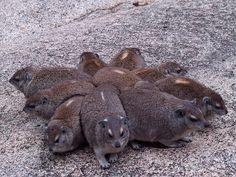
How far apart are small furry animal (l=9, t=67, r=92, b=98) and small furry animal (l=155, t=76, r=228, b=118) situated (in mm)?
834

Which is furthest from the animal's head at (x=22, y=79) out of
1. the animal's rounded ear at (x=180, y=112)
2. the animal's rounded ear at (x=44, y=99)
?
the animal's rounded ear at (x=180, y=112)

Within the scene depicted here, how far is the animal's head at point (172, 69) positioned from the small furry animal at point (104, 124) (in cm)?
96

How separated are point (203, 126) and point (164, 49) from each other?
7.89 ft

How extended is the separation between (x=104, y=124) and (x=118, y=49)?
2602mm

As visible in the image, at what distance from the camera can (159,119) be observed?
16.4 ft

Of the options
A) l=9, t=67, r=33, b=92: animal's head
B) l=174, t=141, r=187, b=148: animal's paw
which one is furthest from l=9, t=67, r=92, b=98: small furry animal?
l=174, t=141, r=187, b=148: animal's paw

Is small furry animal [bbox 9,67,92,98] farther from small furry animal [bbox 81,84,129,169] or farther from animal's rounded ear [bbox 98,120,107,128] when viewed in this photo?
animal's rounded ear [bbox 98,120,107,128]

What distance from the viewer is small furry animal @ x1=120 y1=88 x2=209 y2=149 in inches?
195

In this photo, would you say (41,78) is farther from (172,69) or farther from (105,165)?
(105,165)

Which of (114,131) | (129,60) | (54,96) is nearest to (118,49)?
(129,60)

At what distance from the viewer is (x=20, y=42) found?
805cm

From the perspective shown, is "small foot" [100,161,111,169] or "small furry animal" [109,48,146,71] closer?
"small foot" [100,161,111,169]

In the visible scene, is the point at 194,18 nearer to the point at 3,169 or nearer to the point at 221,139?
the point at 221,139

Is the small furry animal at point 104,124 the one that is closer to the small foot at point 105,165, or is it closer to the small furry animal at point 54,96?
the small foot at point 105,165
